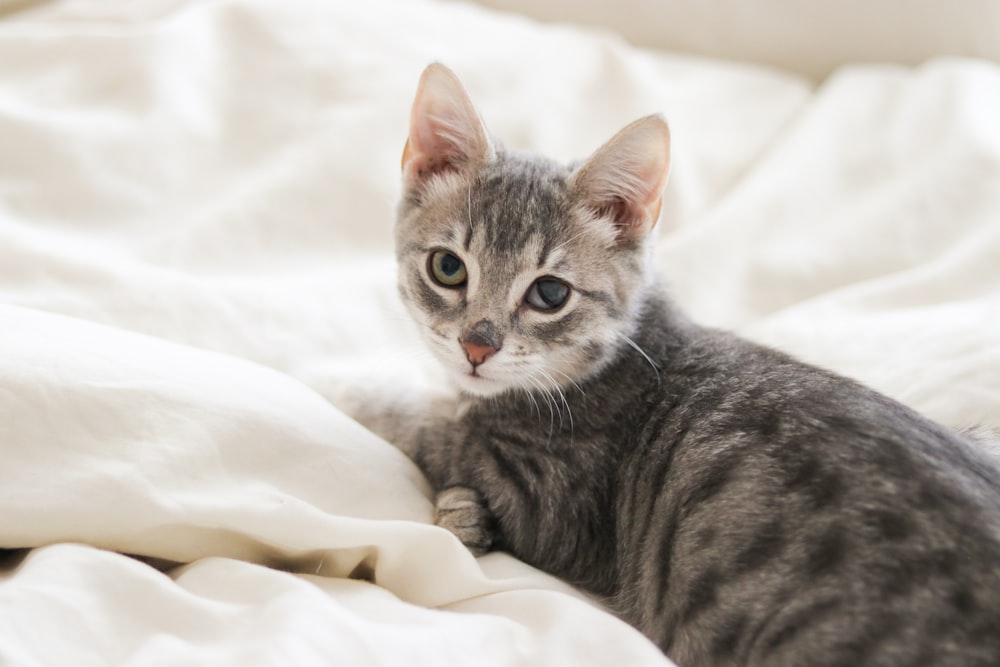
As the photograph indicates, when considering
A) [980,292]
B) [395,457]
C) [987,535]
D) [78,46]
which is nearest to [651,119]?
[395,457]

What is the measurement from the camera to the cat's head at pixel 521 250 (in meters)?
1.67

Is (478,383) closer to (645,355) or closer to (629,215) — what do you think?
(645,355)

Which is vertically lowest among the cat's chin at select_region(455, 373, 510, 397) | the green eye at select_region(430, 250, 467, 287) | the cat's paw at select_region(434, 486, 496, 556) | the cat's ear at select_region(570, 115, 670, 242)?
the cat's paw at select_region(434, 486, 496, 556)

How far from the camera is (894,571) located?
1.17 meters

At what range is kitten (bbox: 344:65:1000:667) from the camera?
3.90 feet

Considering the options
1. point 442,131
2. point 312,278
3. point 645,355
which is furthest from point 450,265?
point 312,278

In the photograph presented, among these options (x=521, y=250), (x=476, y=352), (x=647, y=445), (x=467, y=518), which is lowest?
(x=467, y=518)

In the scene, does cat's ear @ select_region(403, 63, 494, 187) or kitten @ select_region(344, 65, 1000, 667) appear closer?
kitten @ select_region(344, 65, 1000, 667)

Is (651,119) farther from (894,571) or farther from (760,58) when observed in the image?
(760,58)

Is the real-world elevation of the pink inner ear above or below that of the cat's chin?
above

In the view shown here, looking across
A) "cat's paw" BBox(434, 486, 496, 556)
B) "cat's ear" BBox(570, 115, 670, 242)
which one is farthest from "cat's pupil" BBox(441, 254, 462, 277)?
"cat's paw" BBox(434, 486, 496, 556)

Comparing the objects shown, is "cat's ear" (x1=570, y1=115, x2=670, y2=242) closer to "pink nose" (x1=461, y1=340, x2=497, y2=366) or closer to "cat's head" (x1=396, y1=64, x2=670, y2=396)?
"cat's head" (x1=396, y1=64, x2=670, y2=396)

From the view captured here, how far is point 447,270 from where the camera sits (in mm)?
1738

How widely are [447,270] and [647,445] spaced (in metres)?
0.49
